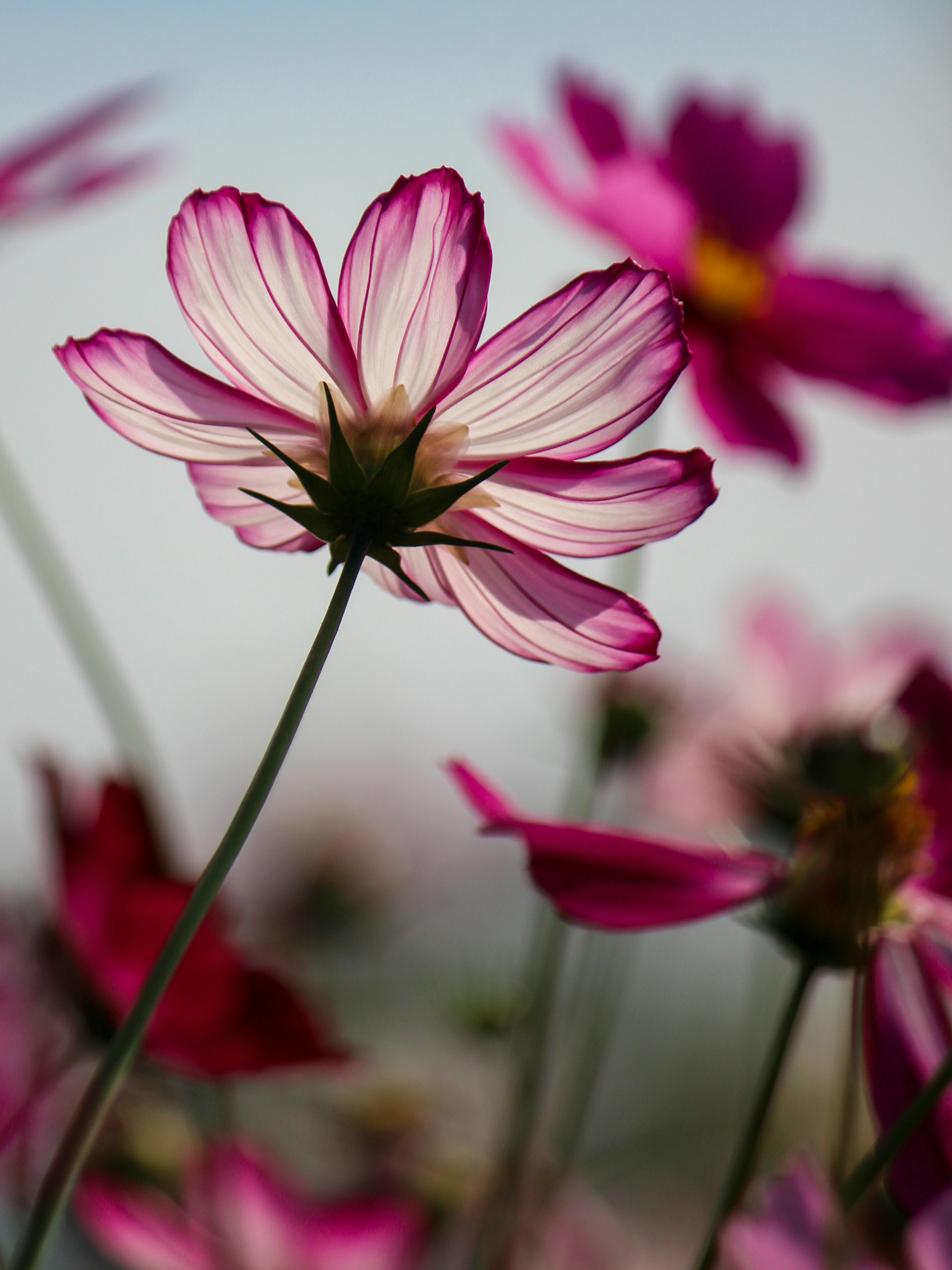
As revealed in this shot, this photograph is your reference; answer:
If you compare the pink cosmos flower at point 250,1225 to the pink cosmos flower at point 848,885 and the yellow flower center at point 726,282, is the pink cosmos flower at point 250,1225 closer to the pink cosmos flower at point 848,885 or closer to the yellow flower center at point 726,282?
the pink cosmos flower at point 848,885

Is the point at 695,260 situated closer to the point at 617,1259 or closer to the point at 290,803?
the point at 617,1259

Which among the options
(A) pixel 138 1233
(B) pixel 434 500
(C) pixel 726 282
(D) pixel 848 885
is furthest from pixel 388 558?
(C) pixel 726 282

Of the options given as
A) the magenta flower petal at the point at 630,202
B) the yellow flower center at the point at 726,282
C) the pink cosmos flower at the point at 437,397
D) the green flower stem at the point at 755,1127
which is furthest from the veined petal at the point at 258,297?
the yellow flower center at the point at 726,282

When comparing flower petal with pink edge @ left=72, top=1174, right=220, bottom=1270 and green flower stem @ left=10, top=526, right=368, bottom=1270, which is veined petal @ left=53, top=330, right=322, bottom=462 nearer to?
green flower stem @ left=10, top=526, right=368, bottom=1270

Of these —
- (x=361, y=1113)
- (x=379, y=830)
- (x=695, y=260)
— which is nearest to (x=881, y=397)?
(x=695, y=260)

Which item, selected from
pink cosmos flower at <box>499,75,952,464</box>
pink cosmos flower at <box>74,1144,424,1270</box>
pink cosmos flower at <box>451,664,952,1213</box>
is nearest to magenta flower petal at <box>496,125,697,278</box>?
pink cosmos flower at <box>499,75,952,464</box>

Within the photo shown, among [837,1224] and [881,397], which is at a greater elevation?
Result: [881,397]

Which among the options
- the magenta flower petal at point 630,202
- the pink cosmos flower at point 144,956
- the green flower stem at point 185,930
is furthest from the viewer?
the magenta flower petal at point 630,202
